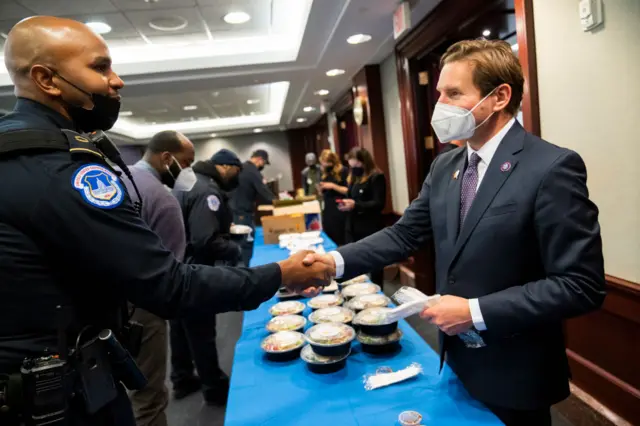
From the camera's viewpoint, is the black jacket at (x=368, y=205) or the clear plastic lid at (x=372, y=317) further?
the black jacket at (x=368, y=205)

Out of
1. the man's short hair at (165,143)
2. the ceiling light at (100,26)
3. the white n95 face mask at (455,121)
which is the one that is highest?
the ceiling light at (100,26)

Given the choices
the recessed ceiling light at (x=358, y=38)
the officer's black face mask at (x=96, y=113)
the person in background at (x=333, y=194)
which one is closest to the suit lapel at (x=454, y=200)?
the officer's black face mask at (x=96, y=113)

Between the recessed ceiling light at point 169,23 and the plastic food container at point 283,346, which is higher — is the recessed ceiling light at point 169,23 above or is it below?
above

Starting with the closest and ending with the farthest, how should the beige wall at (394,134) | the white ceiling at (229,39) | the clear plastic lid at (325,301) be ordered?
the clear plastic lid at (325,301) → the white ceiling at (229,39) → the beige wall at (394,134)

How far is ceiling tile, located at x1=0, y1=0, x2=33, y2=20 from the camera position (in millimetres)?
2993

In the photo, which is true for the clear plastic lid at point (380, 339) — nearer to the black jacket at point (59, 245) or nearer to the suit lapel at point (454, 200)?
the suit lapel at point (454, 200)

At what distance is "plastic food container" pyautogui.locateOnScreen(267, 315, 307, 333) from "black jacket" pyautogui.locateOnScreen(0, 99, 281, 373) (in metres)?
0.65

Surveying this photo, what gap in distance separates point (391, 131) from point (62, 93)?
4044 mm

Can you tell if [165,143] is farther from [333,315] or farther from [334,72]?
[334,72]

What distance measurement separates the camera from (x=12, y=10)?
10.2 feet

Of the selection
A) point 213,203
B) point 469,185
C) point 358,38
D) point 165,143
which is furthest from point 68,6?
point 469,185

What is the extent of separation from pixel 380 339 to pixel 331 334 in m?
0.17

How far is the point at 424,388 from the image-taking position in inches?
45.4

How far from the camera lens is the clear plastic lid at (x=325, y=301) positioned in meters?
1.76
